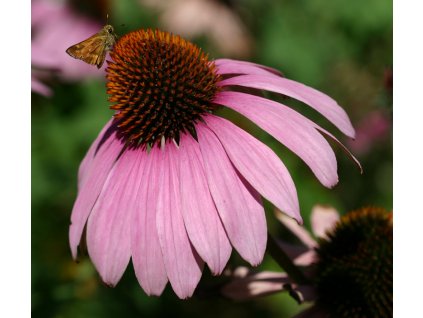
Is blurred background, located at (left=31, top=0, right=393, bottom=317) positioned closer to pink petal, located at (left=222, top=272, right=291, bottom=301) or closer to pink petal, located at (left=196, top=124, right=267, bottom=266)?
pink petal, located at (left=222, top=272, right=291, bottom=301)

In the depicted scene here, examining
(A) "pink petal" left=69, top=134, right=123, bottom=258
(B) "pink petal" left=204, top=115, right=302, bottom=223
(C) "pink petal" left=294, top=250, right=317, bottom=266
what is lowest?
(C) "pink petal" left=294, top=250, right=317, bottom=266

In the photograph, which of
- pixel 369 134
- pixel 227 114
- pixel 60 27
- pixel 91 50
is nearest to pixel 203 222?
pixel 91 50

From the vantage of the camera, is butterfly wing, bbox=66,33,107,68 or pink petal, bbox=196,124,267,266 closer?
pink petal, bbox=196,124,267,266

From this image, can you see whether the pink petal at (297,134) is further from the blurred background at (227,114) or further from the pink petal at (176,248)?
the blurred background at (227,114)

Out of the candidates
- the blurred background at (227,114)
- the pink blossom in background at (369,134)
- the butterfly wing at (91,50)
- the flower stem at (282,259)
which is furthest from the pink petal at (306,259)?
the pink blossom in background at (369,134)

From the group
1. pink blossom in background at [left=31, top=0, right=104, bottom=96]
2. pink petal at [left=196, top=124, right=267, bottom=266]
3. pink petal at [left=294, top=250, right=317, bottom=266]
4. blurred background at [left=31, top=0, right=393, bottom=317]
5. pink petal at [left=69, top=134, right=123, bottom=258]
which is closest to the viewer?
pink petal at [left=196, top=124, right=267, bottom=266]

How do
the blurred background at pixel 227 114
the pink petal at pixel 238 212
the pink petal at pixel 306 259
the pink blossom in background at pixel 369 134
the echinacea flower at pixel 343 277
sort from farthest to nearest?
the pink blossom in background at pixel 369 134 → the blurred background at pixel 227 114 → the pink petal at pixel 306 259 → the echinacea flower at pixel 343 277 → the pink petal at pixel 238 212

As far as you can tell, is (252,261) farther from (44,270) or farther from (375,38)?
(375,38)

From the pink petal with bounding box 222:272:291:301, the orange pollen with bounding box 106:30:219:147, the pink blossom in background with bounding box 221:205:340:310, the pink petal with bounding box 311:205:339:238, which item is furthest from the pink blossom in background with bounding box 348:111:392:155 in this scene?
the orange pollen with bounding box 106:30:219:147
